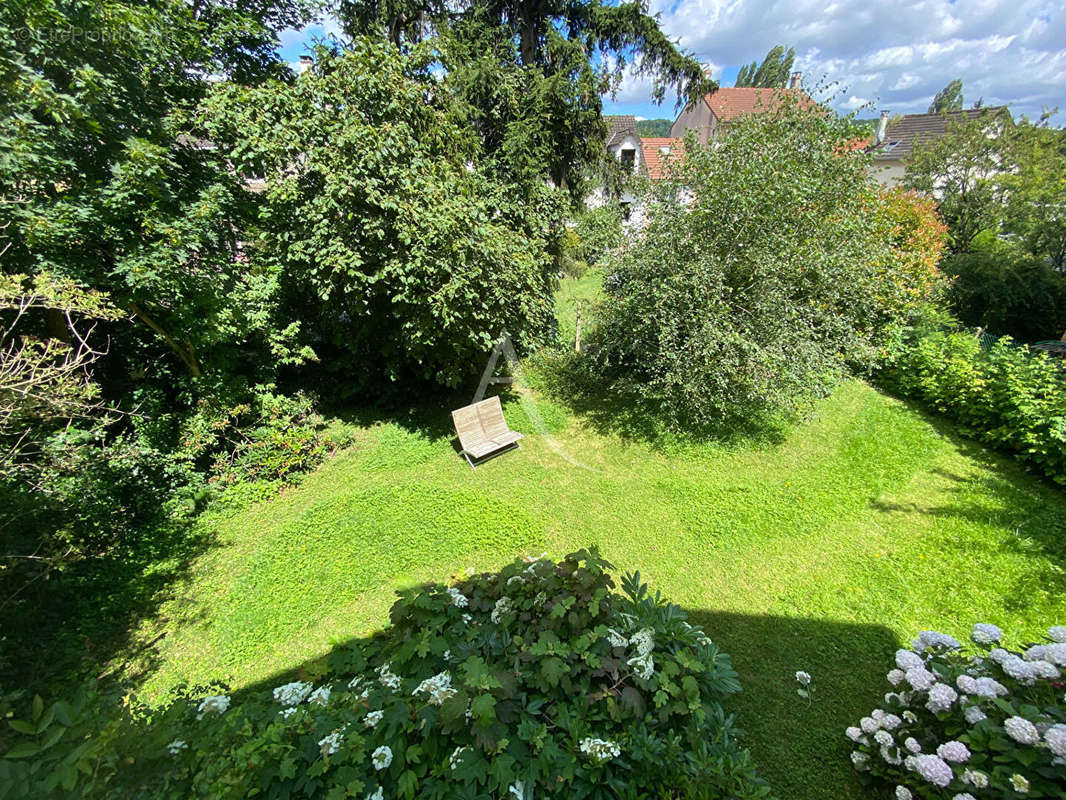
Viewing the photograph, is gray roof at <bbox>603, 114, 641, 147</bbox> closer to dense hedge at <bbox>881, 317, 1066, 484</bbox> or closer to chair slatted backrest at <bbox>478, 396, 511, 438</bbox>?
dense hedge at <bbox>881, 317, 1066, 484</bbox>

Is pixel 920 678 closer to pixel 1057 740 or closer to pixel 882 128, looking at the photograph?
pixel 1057 740

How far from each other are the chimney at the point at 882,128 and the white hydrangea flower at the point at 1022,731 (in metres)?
32.1

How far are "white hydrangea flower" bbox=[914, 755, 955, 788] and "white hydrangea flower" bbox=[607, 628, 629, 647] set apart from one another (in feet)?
5.00

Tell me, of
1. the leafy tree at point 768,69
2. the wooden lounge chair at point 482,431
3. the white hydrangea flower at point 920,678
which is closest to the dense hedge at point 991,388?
the white hydrangea flower at point 920,678

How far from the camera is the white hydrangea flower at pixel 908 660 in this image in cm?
261

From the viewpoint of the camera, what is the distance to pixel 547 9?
830 centimetres

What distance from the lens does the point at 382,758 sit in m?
1.99

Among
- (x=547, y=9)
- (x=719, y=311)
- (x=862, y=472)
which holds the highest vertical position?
(x=547, y=9)

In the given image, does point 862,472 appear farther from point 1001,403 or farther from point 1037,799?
point 1037,799

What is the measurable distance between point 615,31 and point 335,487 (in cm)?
984

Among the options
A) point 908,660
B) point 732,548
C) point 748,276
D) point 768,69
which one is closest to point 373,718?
point 908,660

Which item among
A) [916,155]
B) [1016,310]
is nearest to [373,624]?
[1016,310]

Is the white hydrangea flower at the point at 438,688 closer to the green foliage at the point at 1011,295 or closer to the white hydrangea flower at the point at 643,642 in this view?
the white hydrangea flower at the point at 643,642

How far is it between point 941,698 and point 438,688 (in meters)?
2.80
